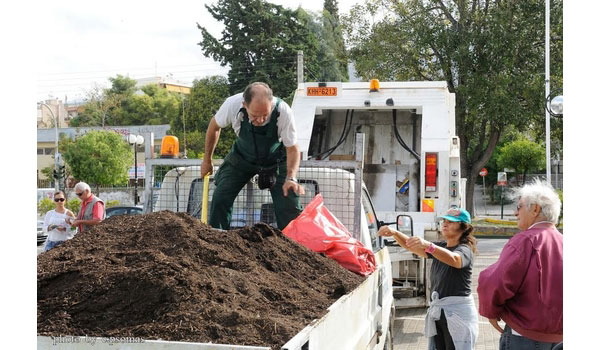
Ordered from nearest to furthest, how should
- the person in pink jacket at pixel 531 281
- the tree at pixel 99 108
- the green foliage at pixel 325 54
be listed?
the person in pink jacket at pixel 531 281 < the green foliage at pixel 325 54 < the tree at pixel 99 108

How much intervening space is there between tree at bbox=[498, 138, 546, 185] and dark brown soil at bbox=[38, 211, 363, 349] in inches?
1425

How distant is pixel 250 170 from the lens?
18.1ft

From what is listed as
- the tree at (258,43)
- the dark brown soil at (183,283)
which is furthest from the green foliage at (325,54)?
the dark brown soil at (183,283)

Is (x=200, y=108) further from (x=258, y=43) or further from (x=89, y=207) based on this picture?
(x=89, y=207)

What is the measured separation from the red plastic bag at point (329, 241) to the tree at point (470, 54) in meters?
18.0

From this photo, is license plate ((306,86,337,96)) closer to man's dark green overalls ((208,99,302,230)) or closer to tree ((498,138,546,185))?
man's dark green overalls ((208,99,302,230))

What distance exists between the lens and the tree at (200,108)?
134ft

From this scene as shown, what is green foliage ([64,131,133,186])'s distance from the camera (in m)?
36.4

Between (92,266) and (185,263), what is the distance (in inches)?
17.9

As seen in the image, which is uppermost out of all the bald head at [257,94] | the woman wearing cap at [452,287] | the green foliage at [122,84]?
the green foliage at [122,84]

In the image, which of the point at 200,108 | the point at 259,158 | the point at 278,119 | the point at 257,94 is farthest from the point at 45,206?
the point at 257,94

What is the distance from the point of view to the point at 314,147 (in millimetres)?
10391

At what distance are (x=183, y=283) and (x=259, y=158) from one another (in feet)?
7.64

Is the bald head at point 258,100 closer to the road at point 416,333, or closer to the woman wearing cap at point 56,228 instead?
the road at point 416,333
